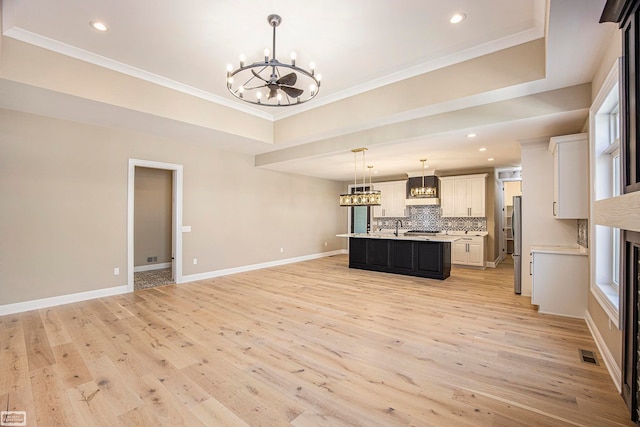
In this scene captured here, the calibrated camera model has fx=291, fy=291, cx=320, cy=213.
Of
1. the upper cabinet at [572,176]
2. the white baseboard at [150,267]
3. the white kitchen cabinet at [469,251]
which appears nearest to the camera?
the upper cabinet at [572,176]

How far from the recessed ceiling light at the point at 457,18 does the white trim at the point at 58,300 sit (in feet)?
20.7

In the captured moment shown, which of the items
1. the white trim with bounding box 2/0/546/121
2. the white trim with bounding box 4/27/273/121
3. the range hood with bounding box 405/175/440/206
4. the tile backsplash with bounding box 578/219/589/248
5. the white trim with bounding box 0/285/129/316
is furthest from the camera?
the range hood with bounding box 405/175/440/206

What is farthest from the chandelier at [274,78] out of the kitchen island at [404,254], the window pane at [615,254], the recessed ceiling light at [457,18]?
the kitchen island at [404,254]

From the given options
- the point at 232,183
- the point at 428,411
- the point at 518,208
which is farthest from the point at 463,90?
the point at 232,183

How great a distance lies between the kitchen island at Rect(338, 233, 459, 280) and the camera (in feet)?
20.1

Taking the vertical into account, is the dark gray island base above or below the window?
below

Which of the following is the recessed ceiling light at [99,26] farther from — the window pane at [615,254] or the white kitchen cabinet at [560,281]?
the white kitchen cabinet at [560,281]

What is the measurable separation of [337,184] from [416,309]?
6.99m

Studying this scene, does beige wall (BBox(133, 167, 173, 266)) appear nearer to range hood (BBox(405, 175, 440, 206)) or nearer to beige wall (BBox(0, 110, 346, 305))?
beige wall (BBox(0, 110, 346, 305))

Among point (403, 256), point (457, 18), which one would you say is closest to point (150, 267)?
point (403, 256)

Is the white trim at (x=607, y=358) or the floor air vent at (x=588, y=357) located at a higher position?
the white trim at (x=607, y=358)

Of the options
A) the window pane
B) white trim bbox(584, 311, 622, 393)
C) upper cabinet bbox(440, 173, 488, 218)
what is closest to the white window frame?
the window pane

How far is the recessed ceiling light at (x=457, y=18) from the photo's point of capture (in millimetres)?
2979

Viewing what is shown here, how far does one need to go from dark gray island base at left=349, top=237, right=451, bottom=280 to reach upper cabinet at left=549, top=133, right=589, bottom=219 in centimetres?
246
